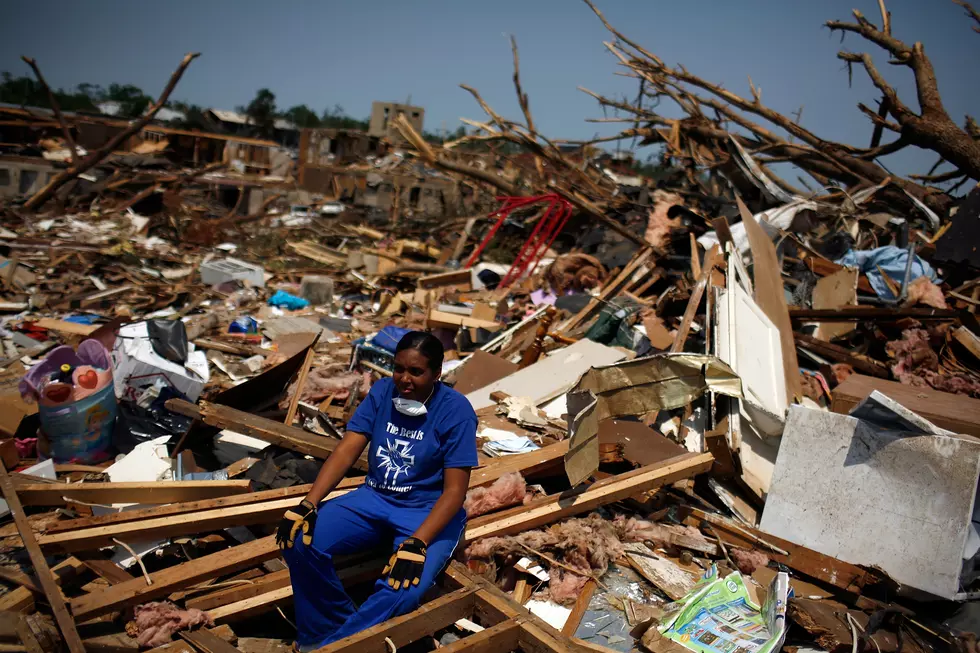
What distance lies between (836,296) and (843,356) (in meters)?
1.00

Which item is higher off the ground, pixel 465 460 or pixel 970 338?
pixel 970 338

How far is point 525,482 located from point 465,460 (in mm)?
1105

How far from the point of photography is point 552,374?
214 inches

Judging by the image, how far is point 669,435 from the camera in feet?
15.4

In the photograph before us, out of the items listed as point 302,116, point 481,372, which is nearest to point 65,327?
point 481,372

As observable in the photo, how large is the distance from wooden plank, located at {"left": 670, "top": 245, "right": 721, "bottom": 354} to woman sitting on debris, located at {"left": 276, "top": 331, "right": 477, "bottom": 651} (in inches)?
127

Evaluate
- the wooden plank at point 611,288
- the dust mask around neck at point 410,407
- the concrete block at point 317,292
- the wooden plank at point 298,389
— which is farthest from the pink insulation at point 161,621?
the concrete block at point 317,292

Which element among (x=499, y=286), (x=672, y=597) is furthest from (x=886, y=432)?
(x=499, y=286)

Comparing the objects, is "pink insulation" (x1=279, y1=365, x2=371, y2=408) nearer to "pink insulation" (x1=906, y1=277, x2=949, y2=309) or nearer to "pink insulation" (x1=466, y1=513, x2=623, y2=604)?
"pink insulation" (x1=466, y1=513, x2=623, y2=604)

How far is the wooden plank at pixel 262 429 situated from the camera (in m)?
3.74

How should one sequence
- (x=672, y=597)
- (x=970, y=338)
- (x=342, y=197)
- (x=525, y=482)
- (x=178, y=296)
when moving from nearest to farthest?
1. (x=672, y=597)
2. (x=525, y=482)
3. (x=970, y=338)
4. (x=178, y=296)
5. (x=342, y=197)

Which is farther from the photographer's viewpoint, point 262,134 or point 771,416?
point 262,134

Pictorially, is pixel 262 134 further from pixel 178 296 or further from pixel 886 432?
pixel 886 432

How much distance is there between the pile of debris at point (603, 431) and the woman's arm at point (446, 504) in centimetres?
28
